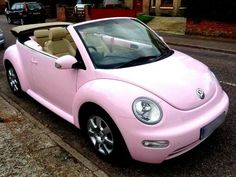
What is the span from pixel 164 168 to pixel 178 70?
46.5 inches

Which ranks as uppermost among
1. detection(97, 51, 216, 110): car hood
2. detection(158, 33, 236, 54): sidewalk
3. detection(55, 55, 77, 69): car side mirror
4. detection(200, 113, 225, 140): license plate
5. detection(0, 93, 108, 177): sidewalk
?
detection(55, 55, 77, 69): car side mirror

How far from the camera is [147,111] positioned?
11.1 feet

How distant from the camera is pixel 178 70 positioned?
13.1ft

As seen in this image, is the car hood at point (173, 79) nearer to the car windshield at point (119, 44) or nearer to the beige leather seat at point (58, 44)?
the car windshield at point (119, 44)

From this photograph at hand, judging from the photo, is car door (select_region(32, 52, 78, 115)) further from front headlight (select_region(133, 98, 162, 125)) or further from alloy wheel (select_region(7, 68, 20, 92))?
front headlight (select_region(133, 98, 162, 125))

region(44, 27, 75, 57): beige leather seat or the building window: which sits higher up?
region(44, 27, 75, 57): beige leather seat

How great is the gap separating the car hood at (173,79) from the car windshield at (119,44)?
185 mm

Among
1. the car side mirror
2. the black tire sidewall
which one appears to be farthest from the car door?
the black tire sidewall

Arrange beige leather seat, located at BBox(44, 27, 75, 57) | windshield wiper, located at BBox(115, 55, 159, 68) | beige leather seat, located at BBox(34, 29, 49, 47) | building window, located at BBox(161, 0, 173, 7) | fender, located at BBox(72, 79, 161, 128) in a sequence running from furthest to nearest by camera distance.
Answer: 1. building window, located at BBox(161, 0, 173, 7)
2. beige leather seat, located at BBox(34, 29, 49, 47)
3. beige leather seat, located at BBox(44, 27, 75, 57)
4. windshield wiper, located at BBox(115, 55, 159, 68)
5. fender, located at BBox(72, 79, 161, 128)

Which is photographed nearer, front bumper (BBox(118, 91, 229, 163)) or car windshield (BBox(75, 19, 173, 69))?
front bumper (BBox(118, 91, 229, 163))

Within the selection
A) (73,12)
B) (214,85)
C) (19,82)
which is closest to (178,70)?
(214,85)

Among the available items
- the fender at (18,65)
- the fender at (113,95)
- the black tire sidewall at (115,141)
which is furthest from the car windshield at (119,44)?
the fender at (18,65)

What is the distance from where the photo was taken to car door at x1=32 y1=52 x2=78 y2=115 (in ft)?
14.3

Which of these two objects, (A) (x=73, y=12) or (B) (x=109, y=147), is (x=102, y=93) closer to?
(B) (x=109, y=147)
